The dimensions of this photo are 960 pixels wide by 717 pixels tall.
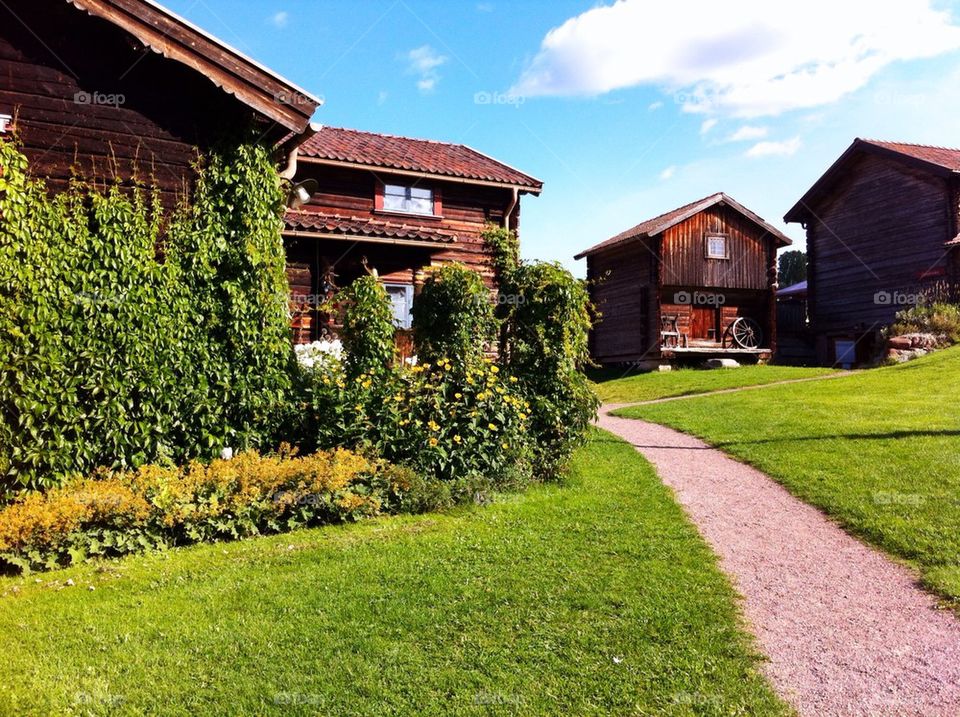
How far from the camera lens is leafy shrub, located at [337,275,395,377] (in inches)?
377

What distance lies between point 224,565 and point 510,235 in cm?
1376

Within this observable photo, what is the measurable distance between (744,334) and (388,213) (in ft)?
57.0

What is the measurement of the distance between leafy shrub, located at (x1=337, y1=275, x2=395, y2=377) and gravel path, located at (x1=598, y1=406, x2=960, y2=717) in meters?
4.61

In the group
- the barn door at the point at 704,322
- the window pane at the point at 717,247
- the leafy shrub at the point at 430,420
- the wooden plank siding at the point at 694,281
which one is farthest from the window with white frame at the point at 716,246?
the leafy shrub at the point at 430,420

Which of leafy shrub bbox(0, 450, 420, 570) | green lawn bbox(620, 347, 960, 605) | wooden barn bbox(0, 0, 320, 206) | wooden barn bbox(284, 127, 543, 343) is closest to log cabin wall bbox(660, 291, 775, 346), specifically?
green lawn bbox(620, 347, 960, 605)

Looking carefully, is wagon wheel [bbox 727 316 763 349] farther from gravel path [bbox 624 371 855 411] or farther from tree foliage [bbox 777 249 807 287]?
tree foliage [bbox 777 249 807 287]

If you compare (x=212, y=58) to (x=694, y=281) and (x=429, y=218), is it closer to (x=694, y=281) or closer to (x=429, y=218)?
(x=429, y=218)

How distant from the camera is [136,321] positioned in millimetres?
8773

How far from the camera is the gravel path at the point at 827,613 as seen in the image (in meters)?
4.29

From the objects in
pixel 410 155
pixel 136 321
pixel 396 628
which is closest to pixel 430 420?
pixel 136 321

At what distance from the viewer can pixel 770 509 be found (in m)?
8.55

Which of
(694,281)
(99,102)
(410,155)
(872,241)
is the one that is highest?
(410,155)

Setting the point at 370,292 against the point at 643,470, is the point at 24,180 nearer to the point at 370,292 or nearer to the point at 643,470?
the point at 370,292

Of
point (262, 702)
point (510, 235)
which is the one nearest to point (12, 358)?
point (262, 702)
